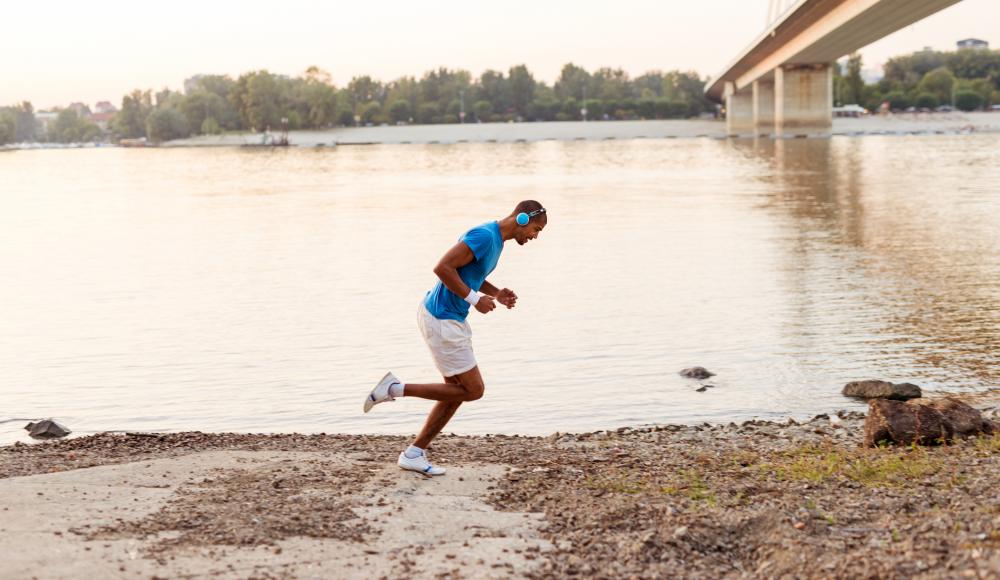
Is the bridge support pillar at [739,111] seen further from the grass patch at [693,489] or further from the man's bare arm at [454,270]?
the man's bare arm at [454,270]

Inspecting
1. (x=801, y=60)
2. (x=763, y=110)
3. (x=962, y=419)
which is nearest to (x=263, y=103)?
(x=763, y=110)

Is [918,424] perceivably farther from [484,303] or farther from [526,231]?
[484,303]

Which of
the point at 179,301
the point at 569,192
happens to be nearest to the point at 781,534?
the point at 179,301

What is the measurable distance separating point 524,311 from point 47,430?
8709mm

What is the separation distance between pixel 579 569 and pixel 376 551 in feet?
3.52

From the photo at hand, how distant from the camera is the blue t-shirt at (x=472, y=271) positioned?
7055 mm

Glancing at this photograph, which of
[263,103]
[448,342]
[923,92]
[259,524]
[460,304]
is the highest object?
[263,103]

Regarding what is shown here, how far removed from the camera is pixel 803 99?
102 meters

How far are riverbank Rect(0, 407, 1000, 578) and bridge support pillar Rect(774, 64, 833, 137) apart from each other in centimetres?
9569

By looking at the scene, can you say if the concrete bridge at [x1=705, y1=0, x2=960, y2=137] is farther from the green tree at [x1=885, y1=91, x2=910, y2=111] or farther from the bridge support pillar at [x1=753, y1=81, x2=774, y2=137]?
the green tree at [x1=885, y1=91, x2=910, y2=111]

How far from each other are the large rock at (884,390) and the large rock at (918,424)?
2434mm

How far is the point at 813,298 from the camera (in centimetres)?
1859

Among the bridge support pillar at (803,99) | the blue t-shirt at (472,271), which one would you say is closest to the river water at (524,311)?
the blue t-shirt at (472,271)

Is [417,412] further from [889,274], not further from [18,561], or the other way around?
[889,274]
